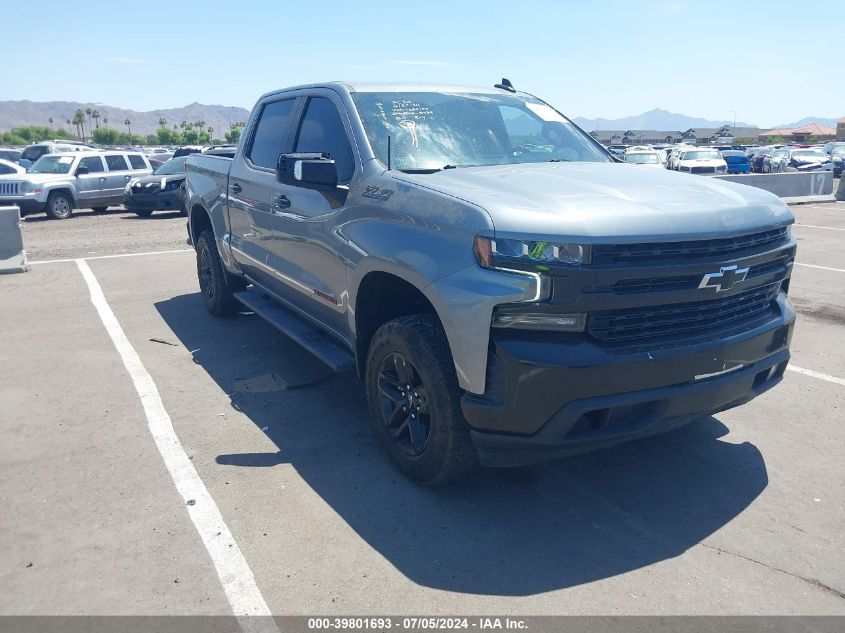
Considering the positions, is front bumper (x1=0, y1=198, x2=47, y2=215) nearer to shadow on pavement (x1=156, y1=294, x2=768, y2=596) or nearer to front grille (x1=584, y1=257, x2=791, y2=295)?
shadow on pavement (x1=156, y1=294, x2=768, y2=596)

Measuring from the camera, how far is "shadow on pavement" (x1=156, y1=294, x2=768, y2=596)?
3.32 m

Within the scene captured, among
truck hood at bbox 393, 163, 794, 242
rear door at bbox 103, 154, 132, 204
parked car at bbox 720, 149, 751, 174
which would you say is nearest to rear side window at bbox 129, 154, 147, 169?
rear door at bbox 103, 154, 132, 204

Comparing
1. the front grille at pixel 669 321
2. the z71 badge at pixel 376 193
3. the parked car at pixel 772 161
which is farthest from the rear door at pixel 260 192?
the parked car at pixel 772 161

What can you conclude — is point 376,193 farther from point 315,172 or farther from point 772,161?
point 772,161

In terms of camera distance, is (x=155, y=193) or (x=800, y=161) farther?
(x=800, y=161)

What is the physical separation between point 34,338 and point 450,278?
206 inches

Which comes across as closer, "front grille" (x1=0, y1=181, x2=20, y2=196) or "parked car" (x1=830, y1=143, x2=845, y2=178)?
"front grille" (x1=0, y1=181, x2=20, y2=196)

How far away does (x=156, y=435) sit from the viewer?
15.5 ft

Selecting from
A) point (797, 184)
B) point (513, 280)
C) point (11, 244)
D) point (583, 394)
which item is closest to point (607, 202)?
point (513, 280)

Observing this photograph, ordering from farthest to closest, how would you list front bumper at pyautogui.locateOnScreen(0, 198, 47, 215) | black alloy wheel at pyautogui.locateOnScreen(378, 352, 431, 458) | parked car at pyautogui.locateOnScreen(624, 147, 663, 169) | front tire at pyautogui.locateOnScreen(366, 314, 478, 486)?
parked car at pyautogui.locateOnScreen(624, 147, 663, 169)
front bumper at pyautogui.locateOnScreen(0, 198, 47, 215)
black alloy wheel at pyautogui.locateOnScreen(378, 352, 431, 458)
front tire at pyautogui.locateOnScreen(366, 314, 478, 486)

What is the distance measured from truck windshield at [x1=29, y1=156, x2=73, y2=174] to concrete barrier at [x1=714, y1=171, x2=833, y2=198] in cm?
1819

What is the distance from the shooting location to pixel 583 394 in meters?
3.20

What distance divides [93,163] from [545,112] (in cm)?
1693

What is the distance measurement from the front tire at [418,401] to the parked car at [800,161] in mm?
33042
